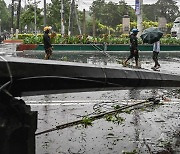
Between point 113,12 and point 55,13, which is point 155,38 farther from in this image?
point 113,12

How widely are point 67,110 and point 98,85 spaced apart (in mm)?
3829

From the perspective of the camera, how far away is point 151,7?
305 feet

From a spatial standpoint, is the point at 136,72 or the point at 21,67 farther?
the point at 136,72

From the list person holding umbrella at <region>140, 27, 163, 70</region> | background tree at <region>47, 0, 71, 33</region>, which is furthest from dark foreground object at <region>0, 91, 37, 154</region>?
background tree at <region>47, 0, 71, 33</region>

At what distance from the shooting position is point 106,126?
21.3 feet

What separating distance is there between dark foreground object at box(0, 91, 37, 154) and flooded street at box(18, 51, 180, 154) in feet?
5.25

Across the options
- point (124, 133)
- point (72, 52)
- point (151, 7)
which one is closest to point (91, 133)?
point (124, 133)

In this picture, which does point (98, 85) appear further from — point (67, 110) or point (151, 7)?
point (151, 7)

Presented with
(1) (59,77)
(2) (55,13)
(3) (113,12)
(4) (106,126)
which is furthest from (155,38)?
(3) (113,12)

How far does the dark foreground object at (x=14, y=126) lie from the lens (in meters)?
3.38

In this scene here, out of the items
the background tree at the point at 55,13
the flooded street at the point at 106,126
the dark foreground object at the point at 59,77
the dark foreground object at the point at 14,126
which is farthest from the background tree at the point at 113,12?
the dark foreground object at the point at 14,126

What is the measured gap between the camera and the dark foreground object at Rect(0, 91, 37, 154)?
338cm

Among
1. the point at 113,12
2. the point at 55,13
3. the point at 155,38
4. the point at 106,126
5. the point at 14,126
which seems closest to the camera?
the point at 14,126

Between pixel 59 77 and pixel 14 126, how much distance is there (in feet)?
2.47
